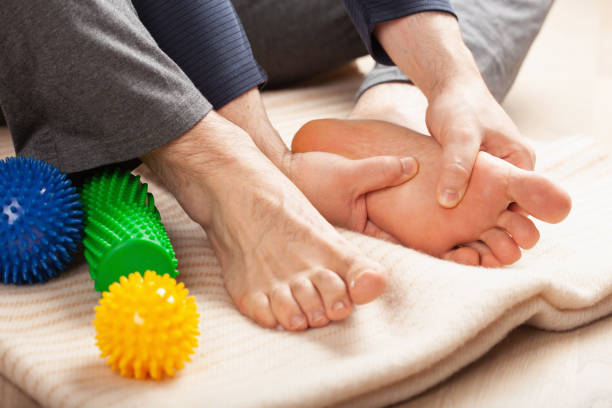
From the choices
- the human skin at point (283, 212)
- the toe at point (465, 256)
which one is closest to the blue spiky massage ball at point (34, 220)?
the human skin at point (283, 212)

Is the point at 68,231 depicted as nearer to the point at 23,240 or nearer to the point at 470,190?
the point at 23,240

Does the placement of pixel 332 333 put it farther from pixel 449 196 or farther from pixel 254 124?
pixel 254 124

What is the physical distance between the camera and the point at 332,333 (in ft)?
2.38

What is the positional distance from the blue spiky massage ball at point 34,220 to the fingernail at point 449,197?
1.41 feet

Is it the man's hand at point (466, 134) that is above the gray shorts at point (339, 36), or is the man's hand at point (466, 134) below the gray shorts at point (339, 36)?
above

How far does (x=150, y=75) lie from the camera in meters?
0.79

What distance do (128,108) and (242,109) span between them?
0.77 ft

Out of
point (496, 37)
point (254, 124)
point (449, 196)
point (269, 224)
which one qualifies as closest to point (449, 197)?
point (449, 196)

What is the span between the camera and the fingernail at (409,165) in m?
0.87

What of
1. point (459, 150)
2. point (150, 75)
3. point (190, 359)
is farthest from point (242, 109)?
point (190, 359)

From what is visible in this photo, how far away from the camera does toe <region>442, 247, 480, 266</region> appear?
0.83 meters

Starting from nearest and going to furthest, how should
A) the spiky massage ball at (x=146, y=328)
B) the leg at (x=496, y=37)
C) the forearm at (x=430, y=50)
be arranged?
the spiky massage ball at (x=146, y=328)
the forearm at (x=430, y=50)
the leg at (x=496, y=37)

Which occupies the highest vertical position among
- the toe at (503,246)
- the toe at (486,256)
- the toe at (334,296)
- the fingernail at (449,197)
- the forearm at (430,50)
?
the forearm at (430,50)

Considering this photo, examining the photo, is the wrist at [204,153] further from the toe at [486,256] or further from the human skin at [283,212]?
the toe at [486,256]
